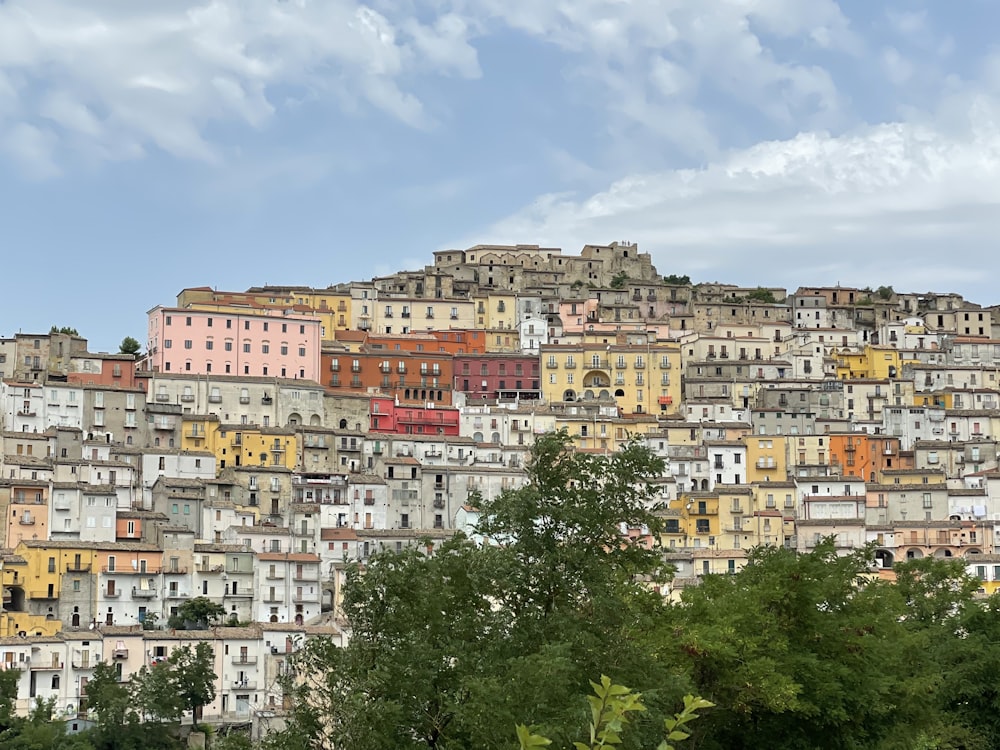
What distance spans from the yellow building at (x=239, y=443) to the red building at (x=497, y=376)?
54.5 ft

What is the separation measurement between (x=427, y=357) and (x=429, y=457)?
46.9 ft

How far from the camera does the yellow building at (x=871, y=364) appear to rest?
10600 cm

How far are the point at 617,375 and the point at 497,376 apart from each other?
7379 millimetres

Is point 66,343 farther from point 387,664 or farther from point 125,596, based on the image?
point 387,664

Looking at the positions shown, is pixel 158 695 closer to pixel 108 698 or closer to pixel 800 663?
pixel 108 698

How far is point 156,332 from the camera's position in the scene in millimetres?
93625

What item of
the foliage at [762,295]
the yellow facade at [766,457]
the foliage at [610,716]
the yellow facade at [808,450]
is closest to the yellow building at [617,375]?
the yellow facade at [766,457]

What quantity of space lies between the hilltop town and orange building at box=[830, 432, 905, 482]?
151 millimetres

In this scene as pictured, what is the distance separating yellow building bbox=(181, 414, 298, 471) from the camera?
84.9 meters

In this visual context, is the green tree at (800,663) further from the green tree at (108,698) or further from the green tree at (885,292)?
the green tree at (885,292)

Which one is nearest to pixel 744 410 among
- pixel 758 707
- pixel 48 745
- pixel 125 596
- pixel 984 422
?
pixel 984 422

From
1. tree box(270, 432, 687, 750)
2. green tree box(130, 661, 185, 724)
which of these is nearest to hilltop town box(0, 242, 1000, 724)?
green tree box(130, 661, 185, 724)

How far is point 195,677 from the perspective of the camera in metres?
61.7

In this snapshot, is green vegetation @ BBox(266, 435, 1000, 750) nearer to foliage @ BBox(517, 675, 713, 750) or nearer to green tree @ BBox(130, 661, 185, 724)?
foliage @ BBox(517, 675, 713, 750)
